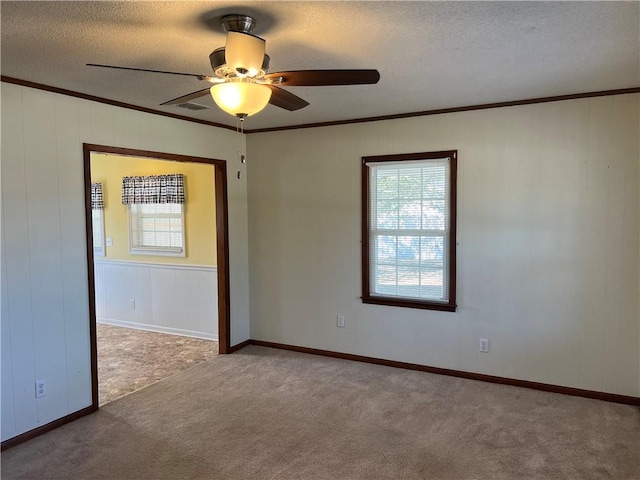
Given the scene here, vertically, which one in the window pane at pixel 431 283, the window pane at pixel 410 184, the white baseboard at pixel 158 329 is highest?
the window pane at pixel 410 184

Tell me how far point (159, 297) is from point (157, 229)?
0.84 meters

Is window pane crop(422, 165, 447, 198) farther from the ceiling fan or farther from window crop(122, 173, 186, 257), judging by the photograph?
window crop(122, 173, 186, 257)

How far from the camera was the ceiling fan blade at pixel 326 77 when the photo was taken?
2.00m

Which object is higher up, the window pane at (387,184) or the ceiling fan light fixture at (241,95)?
the ceiling fan light fixture at (241,95)

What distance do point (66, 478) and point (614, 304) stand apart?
151 inches

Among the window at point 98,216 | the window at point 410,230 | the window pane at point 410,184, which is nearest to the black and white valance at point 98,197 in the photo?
the window at point 98,216

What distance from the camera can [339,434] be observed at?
10.1 ft

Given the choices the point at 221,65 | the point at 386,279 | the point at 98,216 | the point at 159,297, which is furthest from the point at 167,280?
the point at 221,65

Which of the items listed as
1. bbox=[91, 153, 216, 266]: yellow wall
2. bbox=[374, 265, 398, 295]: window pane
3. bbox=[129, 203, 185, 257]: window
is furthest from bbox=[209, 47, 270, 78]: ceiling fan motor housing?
bbox=[129, 203, 185, 257]: window

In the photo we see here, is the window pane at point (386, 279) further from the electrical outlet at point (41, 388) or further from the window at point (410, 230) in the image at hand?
the electrical outlet at point (41, 388)

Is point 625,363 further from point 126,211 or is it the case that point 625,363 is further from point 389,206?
point 126,211

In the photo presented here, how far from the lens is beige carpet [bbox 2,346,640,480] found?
2.66 meters

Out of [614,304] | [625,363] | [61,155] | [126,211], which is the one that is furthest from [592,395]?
[126,211]

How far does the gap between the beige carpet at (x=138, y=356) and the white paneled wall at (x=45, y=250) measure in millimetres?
589
